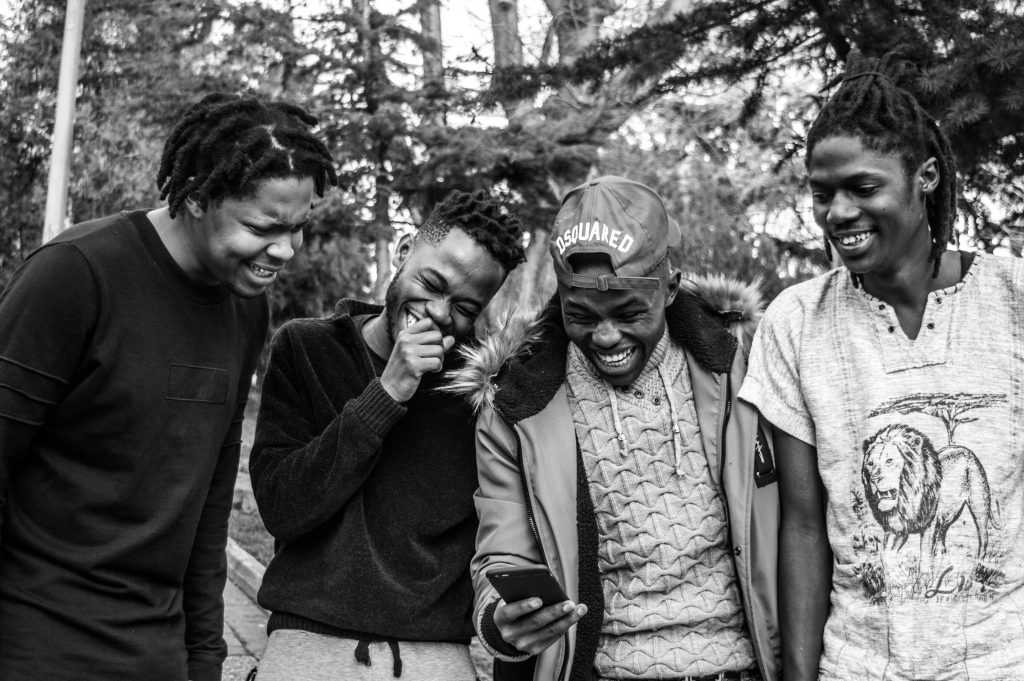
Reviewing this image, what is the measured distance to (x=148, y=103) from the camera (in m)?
14.5

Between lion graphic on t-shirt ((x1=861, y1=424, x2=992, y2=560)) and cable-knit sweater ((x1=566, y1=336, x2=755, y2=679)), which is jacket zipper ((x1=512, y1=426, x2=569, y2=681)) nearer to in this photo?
cable-knit sweater ((x1=566, y1=336, x2=755, y2=679))

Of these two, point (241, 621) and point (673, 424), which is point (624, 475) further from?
point (241, 621)

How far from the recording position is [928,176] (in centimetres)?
250

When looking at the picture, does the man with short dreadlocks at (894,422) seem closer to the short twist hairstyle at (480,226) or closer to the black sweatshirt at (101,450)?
the short twist hairstyle at (480,226)

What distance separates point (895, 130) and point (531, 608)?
1.45 m

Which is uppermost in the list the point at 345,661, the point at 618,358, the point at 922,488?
the point at 618,358

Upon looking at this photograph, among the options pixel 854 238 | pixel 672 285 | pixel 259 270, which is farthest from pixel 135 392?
pixel 854 238

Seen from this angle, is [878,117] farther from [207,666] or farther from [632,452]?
[207,666]

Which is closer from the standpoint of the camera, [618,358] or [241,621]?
[618,358]

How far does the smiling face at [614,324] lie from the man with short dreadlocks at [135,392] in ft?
2.52

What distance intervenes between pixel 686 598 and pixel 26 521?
160 cm

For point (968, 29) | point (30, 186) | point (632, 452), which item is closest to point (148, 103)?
point (30, 186)

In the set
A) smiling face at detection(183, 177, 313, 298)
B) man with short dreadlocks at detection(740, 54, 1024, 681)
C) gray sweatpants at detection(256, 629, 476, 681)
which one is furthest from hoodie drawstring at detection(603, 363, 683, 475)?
smiling face at detection(183, 177, 313, 298)

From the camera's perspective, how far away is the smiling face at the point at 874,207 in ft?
8.00
